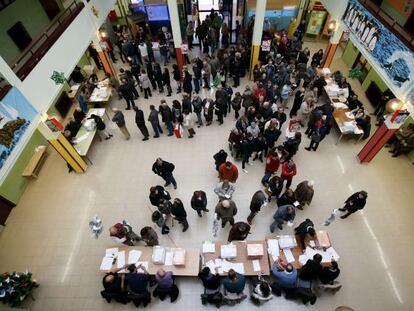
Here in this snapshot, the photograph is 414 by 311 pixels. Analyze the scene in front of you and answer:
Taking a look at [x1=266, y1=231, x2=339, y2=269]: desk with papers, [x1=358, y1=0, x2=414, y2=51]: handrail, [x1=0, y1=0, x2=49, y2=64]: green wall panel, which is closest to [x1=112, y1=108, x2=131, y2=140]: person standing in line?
[x1=0, y1=0, x2=49, y2=64]: green wall panel

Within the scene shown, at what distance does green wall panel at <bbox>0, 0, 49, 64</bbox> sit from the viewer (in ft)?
28.8

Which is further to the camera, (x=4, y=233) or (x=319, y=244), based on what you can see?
(x=4, y=233)

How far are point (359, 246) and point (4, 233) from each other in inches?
398

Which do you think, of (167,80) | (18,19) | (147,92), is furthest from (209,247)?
(18,19)

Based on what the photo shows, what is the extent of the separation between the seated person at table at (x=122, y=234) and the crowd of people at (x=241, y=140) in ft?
0.08

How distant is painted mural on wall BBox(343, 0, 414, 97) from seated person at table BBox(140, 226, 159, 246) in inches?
294

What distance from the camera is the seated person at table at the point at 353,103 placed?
9528mm

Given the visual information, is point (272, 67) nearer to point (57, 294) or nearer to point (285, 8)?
point (285, 8)

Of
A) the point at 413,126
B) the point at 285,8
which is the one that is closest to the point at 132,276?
the point at 413,126

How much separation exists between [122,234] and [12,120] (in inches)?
143

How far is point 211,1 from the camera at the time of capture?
613 inches

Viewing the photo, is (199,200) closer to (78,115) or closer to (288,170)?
(288,170)

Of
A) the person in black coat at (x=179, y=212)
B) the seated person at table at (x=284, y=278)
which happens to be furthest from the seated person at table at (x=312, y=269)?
the person in black coat at (x=179, y=212)

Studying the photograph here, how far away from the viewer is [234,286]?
546 centimetres
